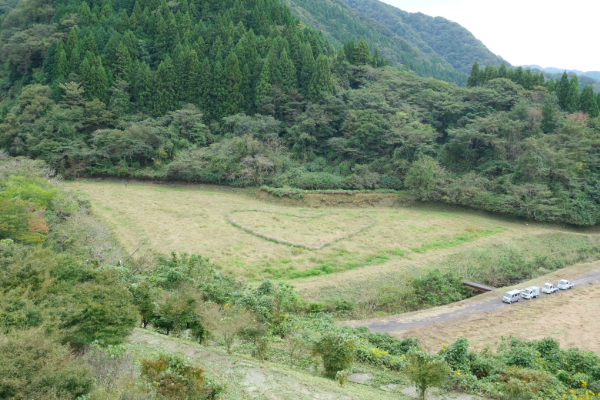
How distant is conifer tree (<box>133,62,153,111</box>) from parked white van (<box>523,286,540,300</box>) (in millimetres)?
37285

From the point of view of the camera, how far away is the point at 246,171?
35.2m

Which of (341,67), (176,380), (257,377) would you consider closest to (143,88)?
(341,67)

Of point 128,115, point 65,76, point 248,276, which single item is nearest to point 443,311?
point 248,276

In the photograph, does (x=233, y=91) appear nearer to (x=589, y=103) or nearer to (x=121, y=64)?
(x=121, y=64)

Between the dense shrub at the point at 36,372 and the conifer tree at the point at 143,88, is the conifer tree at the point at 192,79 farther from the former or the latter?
the dense shrub at the point at 36,372

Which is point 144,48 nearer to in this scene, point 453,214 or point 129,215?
point 129,215

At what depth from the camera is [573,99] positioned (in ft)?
123

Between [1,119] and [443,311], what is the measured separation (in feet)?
144

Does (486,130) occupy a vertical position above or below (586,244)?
above

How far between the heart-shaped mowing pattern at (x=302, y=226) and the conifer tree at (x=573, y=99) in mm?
23671

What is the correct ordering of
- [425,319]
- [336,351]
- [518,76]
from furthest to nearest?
[518,76] < [425,319] < [336,351]

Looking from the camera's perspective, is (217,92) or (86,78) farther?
(217,92)

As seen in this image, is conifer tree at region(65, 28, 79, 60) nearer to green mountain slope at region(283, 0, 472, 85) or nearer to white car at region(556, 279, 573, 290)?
green mountain slope at region(283, 0, 472, 85)

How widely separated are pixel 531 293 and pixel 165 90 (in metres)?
36.9
